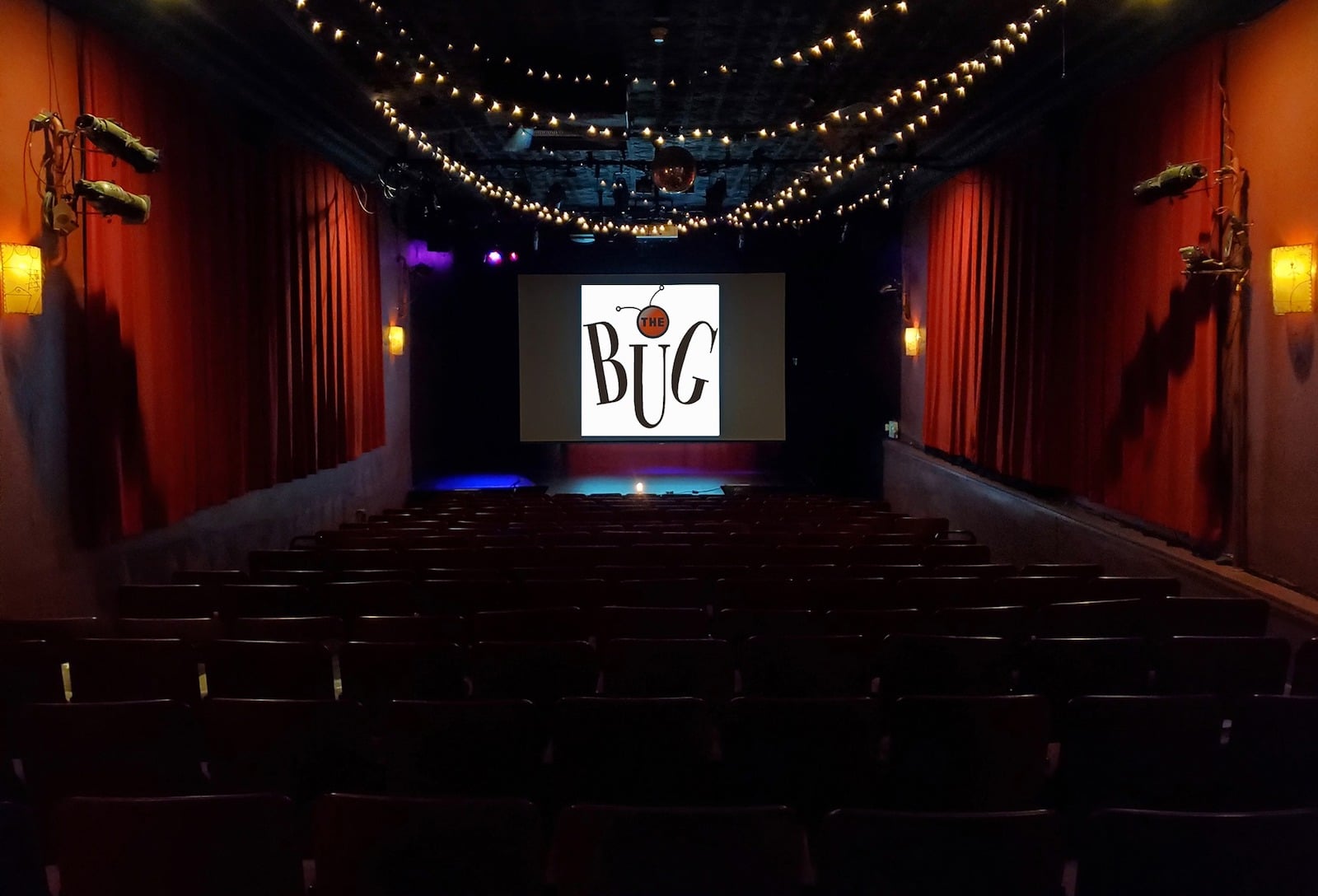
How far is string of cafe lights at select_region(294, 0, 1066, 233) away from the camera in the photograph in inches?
275

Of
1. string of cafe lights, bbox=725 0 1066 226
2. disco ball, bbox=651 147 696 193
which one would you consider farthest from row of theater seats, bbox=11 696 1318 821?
disco ball, bbox=651 147 696 193

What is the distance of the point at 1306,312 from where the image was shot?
16.6 feet

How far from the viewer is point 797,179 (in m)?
12.9

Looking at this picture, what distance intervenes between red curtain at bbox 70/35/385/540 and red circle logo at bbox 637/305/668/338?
5.84 meters

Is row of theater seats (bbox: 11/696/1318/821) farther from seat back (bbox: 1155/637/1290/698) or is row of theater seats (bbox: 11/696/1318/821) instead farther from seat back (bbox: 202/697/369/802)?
seat back (bbox: 1155/637/1290/698)

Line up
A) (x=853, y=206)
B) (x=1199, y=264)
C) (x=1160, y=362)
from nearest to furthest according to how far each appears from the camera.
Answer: (x=1199, y=264), (x=1160, y=362), (x=853, y=206)

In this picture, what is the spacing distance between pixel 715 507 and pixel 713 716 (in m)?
6.76

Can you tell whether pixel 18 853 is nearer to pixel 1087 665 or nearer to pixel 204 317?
pixel 1087 665

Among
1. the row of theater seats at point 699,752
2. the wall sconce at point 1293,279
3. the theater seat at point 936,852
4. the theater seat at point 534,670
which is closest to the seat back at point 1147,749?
the row of theater seats at point 699,752

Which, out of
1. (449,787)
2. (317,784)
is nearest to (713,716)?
(449,787)

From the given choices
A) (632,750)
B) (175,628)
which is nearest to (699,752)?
(632,750)

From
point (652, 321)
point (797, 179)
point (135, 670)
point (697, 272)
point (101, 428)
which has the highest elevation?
point (797, 179)

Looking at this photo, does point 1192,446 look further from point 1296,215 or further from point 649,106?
point 649,106

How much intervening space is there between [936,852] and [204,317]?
22.5ft
